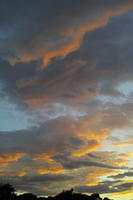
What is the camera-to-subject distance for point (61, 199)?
10462 centimetres

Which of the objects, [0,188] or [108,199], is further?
[108,199]

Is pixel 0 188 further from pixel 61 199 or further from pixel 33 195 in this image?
pixel 61 199

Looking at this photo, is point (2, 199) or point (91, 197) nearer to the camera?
point (2, 199)

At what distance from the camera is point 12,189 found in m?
105

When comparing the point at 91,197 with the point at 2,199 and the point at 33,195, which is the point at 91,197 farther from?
the point at 2,199

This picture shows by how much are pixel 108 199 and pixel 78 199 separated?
56.5 feet

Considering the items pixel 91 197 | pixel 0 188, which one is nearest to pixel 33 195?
pixel 0 188

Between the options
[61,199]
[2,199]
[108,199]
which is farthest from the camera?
[108,199]

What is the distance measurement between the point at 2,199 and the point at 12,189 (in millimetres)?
7524

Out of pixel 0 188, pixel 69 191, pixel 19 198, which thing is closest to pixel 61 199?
pixel 69 191

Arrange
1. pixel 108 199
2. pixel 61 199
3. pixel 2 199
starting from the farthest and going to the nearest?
1. pixel 108 199
2. pixel 61 199
3. pixel 2 199

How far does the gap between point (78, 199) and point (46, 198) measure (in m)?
11.0

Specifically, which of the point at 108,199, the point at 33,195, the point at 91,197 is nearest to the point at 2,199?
the point at 33,195

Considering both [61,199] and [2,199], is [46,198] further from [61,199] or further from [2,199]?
[2,199]
